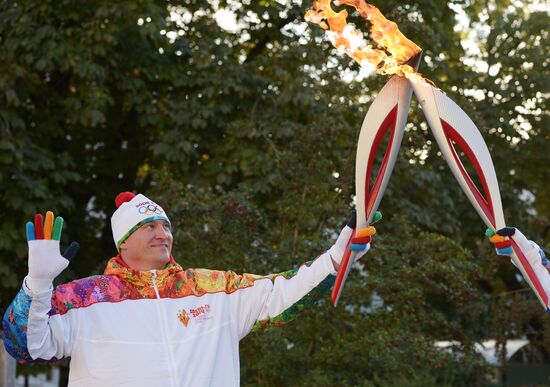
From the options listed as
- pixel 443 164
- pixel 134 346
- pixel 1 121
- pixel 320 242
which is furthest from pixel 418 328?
pixel 134 346

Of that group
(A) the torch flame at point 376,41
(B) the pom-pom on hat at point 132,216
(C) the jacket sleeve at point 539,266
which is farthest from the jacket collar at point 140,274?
(C) the jacket sleeve at point 539,266

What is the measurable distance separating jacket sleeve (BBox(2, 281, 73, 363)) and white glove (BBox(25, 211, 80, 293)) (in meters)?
0.04

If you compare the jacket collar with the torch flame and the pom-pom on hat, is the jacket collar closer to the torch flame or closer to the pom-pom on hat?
the pom-pom on hat

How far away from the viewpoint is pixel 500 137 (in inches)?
418

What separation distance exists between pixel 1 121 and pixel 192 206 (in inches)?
78.2

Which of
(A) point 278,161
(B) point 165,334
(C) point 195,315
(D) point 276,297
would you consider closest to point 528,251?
(D) point 276,297

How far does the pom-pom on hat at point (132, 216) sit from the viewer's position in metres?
3.80

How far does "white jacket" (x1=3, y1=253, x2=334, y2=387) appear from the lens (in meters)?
3.53

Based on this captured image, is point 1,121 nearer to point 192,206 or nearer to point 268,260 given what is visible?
point 192,206

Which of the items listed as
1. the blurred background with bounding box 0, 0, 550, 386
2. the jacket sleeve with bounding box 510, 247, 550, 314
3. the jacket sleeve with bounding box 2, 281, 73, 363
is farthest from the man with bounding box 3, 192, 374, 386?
the blurred background with bounding box 0, 0, 550, 386

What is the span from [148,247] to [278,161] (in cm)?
403

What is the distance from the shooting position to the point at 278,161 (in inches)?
304

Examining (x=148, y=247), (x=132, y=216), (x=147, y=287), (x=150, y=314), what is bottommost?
(x=150, y=314)

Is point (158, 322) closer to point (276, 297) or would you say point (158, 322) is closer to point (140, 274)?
point (140, 274)
